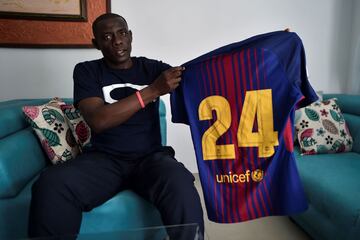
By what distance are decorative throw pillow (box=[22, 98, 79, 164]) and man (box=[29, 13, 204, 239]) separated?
24 centimetres

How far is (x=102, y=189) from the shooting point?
1123 mm

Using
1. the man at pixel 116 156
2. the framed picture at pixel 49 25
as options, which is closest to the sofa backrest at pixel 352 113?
the man at pixel 116 156

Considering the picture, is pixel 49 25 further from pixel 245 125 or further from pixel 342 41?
pixel 342 41

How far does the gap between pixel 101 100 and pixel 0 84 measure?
126 cm

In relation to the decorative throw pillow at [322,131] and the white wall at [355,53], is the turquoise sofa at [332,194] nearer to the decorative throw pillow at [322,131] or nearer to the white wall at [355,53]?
the decorative throw pillow at [322,131]

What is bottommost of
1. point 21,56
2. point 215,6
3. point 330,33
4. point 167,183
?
point 167,183

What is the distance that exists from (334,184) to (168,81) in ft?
2.89

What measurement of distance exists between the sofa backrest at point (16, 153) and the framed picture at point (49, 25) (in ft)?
2.14

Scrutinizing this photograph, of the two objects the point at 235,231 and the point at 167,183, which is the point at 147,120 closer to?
the point at 167,183

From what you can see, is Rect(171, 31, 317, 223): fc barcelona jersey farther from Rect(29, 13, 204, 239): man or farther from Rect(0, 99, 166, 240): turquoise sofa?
Rect(0, 99, 166, 240): turquoise sofa

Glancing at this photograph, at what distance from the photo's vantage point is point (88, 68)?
1.31 metres

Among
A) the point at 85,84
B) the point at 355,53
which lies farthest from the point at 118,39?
the point at 355,53

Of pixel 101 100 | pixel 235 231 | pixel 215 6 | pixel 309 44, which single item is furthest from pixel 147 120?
pixel 309 44

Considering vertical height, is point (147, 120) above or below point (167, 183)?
above
